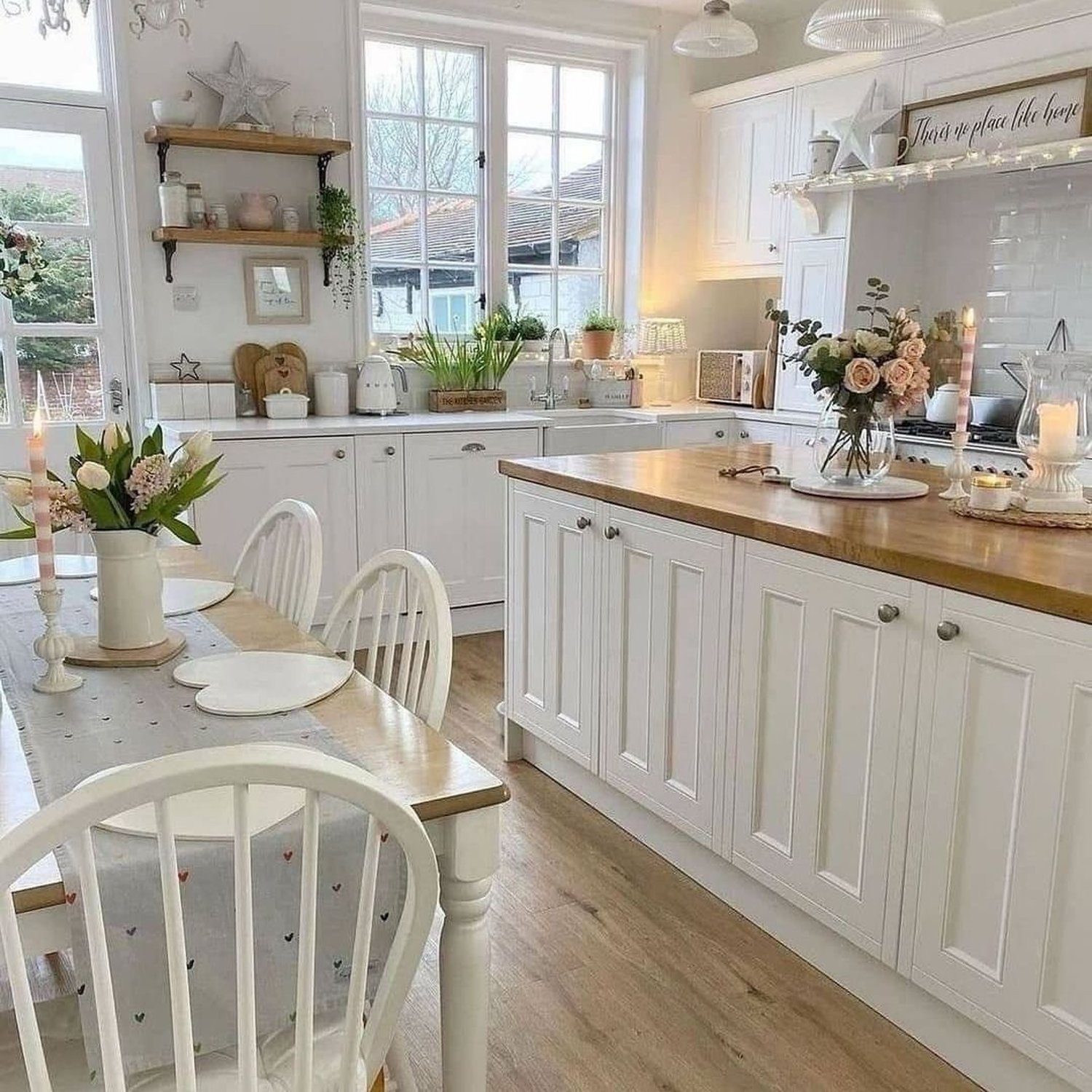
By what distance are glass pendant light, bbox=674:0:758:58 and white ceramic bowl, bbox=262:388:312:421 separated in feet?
6.65

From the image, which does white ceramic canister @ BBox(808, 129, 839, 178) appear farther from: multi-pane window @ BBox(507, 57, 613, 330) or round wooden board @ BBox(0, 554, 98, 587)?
round wooden board @ BBox(0, 554, 98, 587)

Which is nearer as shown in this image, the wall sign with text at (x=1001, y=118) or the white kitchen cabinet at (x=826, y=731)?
the white kitchen cabinet at (x=826, y=731)

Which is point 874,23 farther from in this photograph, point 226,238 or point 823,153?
point 226,238

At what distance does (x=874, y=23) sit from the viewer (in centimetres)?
285

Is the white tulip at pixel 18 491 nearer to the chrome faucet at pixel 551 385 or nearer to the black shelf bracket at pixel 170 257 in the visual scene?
the black shelf bracket at pixel 170 257

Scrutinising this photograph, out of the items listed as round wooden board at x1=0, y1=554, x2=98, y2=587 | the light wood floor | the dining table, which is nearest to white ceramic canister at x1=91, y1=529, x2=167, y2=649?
the dining table

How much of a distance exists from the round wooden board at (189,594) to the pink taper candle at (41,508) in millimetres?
356

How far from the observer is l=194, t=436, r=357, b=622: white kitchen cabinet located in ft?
12.7

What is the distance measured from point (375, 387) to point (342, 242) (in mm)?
631

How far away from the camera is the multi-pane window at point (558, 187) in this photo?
514 cm

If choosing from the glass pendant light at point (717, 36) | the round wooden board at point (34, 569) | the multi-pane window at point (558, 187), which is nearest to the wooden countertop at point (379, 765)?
the round wooden board at point (34, 569)

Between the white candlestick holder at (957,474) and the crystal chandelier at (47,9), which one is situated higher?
the crystal chandelier at (47,9)

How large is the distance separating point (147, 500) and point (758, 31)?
4.81 metres

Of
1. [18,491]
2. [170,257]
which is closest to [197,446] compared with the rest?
[18,491]
